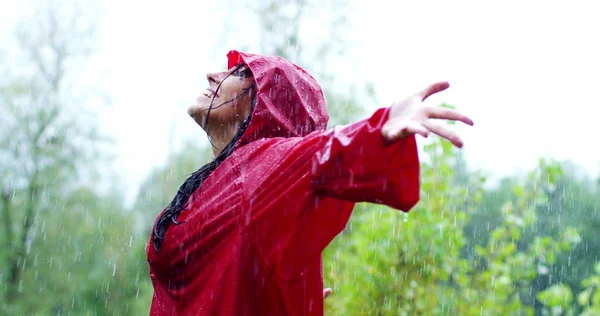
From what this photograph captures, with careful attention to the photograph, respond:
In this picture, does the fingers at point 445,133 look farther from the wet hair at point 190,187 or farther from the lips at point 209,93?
the lips at point 209,93

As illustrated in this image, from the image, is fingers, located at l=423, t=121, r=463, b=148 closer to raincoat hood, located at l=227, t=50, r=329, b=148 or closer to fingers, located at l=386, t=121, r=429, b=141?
fingers, located at l=386, t=121, r=429, b=141

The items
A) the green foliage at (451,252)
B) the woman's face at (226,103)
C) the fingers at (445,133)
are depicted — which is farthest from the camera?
the green foliage at (451,252)

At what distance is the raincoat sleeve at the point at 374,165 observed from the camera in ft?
3.74

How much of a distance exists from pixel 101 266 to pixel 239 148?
27.1 feet

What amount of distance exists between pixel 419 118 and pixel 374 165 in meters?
0.12

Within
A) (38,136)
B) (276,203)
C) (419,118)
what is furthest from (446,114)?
(38,136)

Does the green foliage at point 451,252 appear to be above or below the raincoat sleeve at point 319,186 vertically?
below

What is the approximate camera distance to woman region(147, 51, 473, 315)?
1150mm

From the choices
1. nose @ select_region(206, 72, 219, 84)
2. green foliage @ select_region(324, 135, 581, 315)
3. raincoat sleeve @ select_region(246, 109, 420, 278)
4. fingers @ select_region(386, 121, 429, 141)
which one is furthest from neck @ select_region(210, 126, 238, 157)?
green foliage @ select_region(324, 135, 581, 315)

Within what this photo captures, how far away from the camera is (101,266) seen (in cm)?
925

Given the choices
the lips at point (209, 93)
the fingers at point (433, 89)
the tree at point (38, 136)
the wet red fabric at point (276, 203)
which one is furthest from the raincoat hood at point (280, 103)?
the tree at point (38, 136)

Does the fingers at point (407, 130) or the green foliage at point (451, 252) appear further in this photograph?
the green foliage at point (451, 252)

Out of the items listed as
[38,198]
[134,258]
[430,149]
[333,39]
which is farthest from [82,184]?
[430,149]

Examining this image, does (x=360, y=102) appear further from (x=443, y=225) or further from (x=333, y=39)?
(x=443, y=225)
